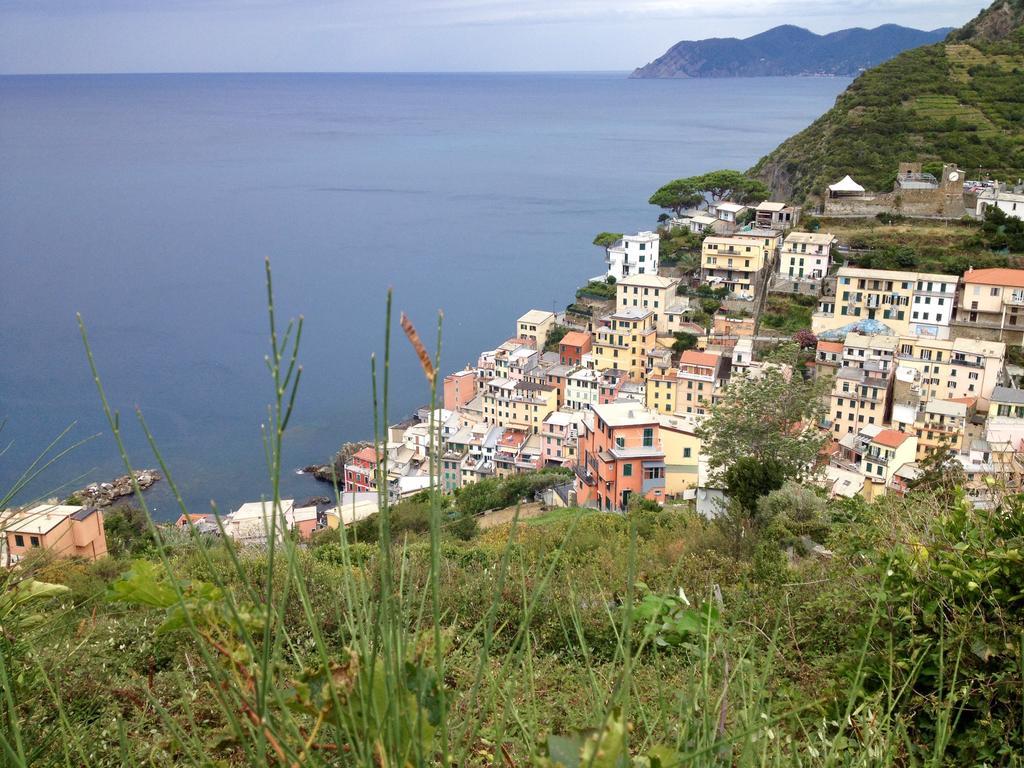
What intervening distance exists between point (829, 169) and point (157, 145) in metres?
49.0

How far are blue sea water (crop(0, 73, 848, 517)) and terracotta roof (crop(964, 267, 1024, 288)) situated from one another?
35.5 feet

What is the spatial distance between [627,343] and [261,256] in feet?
49.3

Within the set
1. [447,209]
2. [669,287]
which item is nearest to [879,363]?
[669,287]

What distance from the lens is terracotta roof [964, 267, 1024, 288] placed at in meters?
15.6

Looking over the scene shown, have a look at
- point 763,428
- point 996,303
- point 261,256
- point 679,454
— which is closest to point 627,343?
point 679,454

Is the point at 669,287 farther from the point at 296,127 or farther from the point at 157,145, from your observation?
the point at 296,127

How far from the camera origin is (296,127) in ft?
232

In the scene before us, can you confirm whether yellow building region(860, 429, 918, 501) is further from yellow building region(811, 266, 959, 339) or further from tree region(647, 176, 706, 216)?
tree region(647, 176, 706, 216)

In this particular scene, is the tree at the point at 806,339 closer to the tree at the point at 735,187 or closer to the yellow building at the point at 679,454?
the yellow building at the point at 679,454

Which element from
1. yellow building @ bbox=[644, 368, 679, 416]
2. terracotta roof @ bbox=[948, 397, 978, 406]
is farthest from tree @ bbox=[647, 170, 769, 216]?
terracotta roof @ bbox=[948, 397, 978, 406]

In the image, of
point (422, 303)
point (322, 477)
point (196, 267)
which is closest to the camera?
point (322, 477)

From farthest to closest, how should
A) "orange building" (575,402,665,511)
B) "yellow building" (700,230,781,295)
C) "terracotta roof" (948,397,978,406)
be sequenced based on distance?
"yellow building" (700,230,781,295) < "terracotta roof" (948,397,978,406) < "orange building" (575,402,665,511)

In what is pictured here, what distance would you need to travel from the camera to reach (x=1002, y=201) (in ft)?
59.8

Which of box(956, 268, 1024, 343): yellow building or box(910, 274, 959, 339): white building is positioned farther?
box(910, 274, 959, 339): white building
